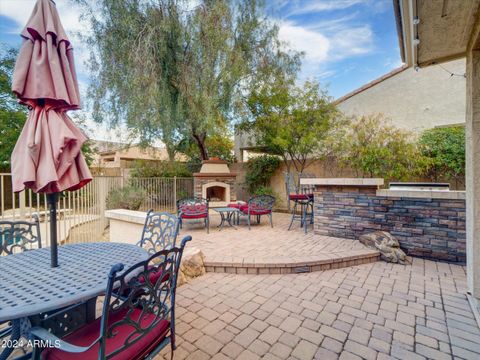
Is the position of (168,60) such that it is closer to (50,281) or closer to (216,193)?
(216,193)

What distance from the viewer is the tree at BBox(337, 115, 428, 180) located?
636cm

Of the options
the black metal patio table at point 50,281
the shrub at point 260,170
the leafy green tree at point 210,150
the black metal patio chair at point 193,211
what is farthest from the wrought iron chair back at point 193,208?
the leafy green tree at point 210,150

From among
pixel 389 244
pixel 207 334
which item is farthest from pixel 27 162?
pixel 389 244

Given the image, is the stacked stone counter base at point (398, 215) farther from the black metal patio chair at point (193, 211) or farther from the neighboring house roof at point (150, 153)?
the neighboring house roof at point (150, 153)

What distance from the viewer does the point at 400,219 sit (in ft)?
14.2

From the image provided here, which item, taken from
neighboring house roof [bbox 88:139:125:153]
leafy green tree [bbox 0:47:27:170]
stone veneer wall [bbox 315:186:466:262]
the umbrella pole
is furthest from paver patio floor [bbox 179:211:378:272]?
leafy green tree [bbox 0:47:27:170]

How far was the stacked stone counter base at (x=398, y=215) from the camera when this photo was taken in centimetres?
389

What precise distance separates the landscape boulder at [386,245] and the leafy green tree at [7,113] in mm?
11672

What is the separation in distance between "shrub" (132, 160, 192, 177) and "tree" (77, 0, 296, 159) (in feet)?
6.97

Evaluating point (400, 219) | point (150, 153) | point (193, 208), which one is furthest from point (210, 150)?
point (400, 219)

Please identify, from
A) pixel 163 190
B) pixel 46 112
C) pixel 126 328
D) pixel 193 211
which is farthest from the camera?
pixel 163 190

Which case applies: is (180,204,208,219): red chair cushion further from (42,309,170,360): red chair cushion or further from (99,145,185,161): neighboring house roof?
(42,309,170,360): red chair cushion

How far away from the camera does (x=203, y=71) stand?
6.87m

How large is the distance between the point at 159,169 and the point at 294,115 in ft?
18.5
